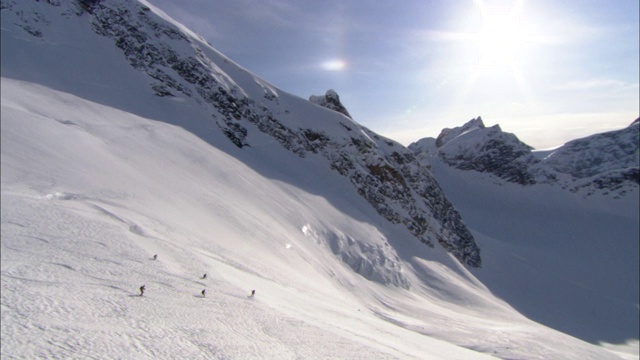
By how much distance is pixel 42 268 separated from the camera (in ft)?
27.8

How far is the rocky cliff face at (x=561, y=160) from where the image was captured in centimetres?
9706

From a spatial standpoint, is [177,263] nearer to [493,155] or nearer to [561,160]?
[493,155]

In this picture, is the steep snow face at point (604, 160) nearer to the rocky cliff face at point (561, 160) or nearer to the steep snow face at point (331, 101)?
the rocky cliff face at point (561, 160)

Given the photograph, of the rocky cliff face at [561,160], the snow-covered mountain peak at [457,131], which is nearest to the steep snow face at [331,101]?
the rocky cliff face at [561,160]

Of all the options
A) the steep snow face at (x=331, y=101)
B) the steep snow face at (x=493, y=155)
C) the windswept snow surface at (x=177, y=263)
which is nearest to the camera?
the windswept snow surface at (x=177, y=263)

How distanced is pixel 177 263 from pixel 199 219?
327 inches

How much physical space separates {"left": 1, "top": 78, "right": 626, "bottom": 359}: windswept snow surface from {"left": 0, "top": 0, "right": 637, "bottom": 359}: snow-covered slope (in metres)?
0.08

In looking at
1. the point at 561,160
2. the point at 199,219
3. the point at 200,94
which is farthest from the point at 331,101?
the point at 561,160


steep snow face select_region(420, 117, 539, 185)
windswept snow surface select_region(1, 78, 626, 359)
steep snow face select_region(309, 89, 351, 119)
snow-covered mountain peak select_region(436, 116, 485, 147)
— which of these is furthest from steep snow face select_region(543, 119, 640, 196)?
windswept snow surface select_region(1, 78, 626, 359)

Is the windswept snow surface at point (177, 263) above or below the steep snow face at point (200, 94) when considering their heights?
below

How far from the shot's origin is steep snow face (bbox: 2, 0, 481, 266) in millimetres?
34812

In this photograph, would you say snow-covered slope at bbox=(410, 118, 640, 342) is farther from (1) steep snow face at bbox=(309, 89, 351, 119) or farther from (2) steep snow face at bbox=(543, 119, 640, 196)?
(1) steep snow face at bbox=(309, 89, 351, 119)

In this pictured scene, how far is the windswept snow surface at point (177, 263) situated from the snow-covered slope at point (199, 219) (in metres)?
0.08

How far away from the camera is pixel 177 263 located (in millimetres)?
12234
